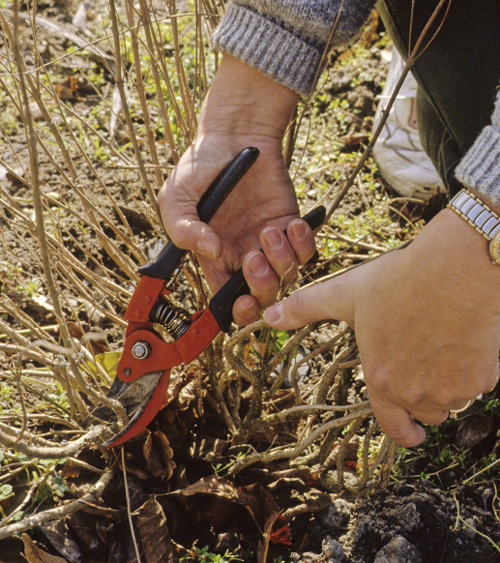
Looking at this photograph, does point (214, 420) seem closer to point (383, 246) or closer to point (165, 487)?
point (165, 487)

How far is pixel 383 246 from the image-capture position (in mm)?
2600

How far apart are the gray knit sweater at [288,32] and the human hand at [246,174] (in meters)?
0.07

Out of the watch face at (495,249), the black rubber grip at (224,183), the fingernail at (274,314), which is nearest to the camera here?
the watch face at (495,249)

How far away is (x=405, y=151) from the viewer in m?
2.82

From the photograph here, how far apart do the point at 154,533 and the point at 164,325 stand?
0.64 m

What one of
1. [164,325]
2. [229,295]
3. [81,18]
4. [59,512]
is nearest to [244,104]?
[229,295]

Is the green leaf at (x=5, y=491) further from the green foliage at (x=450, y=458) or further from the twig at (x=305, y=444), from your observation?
the green foliage at (x=450, y=458)

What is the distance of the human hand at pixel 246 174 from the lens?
164 centimetres

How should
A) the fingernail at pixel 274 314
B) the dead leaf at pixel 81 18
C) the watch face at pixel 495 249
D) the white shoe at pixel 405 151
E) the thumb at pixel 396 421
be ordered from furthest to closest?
the dead leaf at pixel 81 18 < the white shoe at pixel 405 151 < the fingernail at pixel 274 314 < the thumb at pixel 396 421 < the watch face at pixel 495 249

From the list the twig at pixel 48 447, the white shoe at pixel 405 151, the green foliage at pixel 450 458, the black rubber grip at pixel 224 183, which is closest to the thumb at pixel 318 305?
the black rubber grip at pixel 224 183

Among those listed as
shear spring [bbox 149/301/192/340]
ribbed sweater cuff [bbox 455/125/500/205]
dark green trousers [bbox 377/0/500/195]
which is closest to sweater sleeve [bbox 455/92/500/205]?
ribbed sweater cuff [bbox 455/125/500/205]

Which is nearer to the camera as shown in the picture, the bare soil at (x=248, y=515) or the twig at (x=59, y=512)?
the twig at (x=59, y=512)

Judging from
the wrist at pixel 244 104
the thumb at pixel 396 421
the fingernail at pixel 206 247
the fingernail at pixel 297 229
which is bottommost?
the thumb at pixel 396 421

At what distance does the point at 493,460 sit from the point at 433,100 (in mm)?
1312
